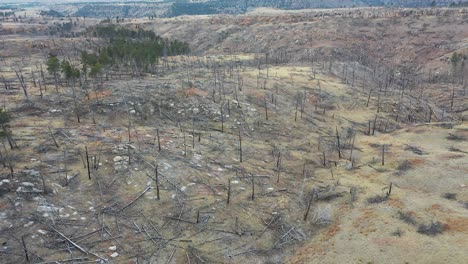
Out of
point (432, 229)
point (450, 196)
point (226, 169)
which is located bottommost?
point (432, 229)

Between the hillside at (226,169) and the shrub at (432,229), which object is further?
the shrub at (432,229)

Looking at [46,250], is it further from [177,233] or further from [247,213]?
[247,213]

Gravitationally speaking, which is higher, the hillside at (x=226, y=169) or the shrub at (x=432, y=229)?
the hillside at (x=226, y=169)

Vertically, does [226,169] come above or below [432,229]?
above

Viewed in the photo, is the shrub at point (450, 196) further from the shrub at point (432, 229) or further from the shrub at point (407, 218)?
the shrub at point (407, 218)

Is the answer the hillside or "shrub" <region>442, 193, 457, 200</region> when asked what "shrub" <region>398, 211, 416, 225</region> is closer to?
the hillside

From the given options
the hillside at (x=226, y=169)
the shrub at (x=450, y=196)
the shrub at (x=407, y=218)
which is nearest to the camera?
the hillside at (x=226, y=169)

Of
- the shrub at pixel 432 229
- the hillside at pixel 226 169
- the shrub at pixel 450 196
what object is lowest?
the shrub at pixel 432 229

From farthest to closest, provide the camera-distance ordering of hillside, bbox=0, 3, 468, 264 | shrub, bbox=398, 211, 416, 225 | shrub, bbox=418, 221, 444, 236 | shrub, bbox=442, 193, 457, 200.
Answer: shrub, bbox=442, 193, 457, 200, shrub, bbox=398, 211, 416, 225, shrub, bbox=418, 221, 444, 236, hillside, bbox=0, 3, 468, 264

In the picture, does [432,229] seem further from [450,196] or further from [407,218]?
[450,196]

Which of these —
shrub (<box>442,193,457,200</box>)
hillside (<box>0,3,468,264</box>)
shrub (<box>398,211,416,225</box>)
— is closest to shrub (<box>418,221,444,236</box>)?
hillside (<box>0,3,468,264</box>)

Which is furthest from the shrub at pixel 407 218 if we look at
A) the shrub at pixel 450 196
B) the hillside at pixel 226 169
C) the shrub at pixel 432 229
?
the shrub at pixel 450 196

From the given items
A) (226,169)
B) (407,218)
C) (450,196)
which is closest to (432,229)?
(407,218)
